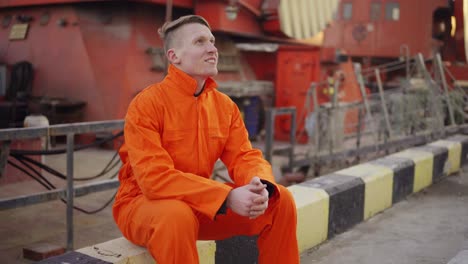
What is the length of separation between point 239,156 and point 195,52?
558mm

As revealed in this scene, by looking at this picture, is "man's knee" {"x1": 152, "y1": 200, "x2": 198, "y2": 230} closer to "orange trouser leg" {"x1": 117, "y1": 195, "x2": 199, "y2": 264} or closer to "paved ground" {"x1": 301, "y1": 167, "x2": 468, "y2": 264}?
"orange trouser leg" {"x1": 117, "y1": 195, "x2": 199, "y2": 264}

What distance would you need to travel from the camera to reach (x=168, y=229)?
2148mm

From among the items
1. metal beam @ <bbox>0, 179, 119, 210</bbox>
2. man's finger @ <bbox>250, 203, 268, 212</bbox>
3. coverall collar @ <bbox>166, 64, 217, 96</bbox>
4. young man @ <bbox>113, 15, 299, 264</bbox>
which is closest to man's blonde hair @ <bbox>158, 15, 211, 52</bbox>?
young man @ <bbox>113, 15, 299, 264</bbox>

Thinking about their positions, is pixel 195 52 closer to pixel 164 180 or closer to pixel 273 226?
pixel 164 180

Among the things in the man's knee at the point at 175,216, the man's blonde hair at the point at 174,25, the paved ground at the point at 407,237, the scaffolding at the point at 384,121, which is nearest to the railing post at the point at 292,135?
the scaffolding at the point at 384,121

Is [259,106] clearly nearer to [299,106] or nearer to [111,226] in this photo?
[299,106]

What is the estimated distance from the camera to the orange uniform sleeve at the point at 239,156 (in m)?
2.63

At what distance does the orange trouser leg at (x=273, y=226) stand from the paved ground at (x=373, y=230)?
3.42 feet

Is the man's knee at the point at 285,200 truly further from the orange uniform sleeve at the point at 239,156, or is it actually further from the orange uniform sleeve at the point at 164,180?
the orange uniform sleeve at the point at 164,180

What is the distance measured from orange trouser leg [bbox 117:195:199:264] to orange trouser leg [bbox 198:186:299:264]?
26 centimetres

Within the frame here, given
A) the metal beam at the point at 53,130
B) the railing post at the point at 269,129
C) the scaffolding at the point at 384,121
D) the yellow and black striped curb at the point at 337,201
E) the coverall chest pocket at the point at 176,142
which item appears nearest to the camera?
the coverall chest pocket at the point at 176,142

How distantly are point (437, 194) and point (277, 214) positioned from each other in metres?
3.42

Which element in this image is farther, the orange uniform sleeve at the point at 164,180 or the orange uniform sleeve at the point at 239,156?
the orange uniform sleeve at the point at 239,156

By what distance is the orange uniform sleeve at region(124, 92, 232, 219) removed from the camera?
2.28 metres
